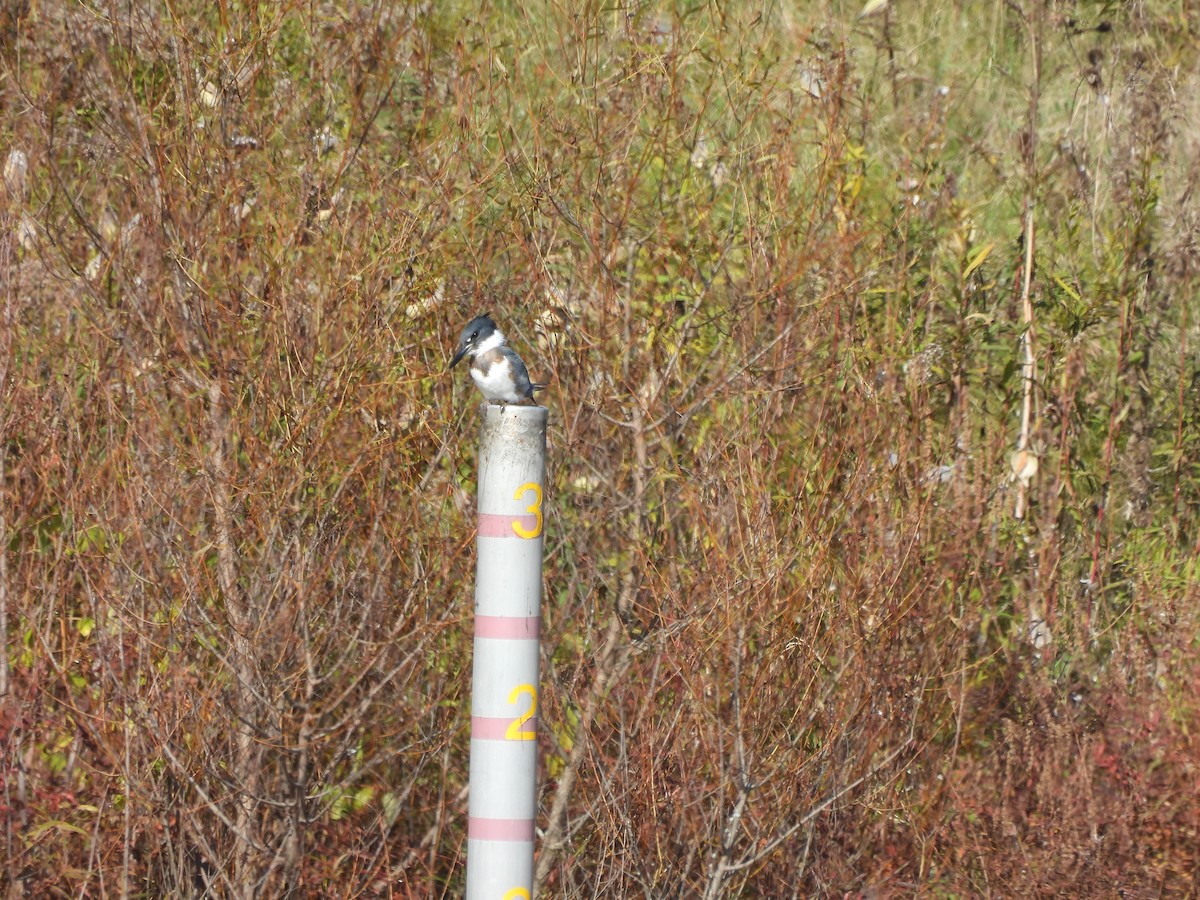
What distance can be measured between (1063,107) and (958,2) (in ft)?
5.00

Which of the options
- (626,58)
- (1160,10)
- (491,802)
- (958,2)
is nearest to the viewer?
(491,802)

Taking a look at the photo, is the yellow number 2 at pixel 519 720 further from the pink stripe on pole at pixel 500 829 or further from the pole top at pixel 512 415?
the pole top at pixel 512 415

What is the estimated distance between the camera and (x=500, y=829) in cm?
368

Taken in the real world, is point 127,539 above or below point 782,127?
below

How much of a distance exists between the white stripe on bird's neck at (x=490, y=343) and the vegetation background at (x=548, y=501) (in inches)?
28.0

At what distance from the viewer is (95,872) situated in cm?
527

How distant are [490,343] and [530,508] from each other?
0.65m

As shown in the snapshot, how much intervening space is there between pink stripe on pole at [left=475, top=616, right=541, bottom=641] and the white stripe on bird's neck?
2.55 feet

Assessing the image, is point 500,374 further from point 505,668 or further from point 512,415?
point 505,668

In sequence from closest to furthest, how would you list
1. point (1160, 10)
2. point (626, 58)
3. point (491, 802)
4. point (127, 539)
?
point (491, 802) < point (127, 539) < point (626, 58) < point (1160, 10)

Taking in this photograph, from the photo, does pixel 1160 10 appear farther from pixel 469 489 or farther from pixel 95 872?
pixel 95 872

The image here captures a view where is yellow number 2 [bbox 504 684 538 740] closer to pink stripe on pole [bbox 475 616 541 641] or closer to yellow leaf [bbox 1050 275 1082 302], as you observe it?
pink stripe on pole [bbox 475 616 541 641]

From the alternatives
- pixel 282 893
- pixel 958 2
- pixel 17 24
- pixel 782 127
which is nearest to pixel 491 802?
pixel 282 893

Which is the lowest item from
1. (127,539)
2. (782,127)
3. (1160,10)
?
(127,539)
